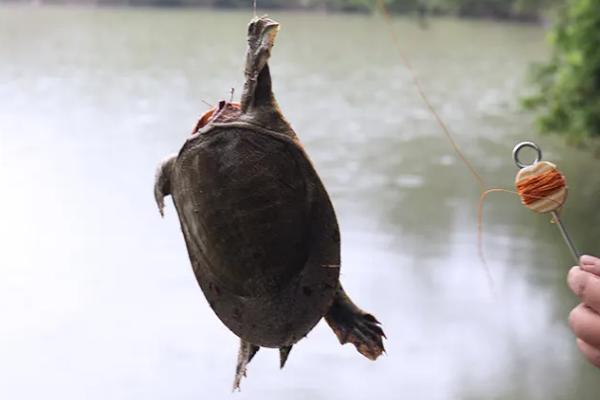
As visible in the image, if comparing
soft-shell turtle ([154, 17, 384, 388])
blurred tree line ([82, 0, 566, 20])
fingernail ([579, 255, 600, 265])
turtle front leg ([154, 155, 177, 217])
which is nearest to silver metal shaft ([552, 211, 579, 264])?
fingernail ([579, 255, 600, 265])

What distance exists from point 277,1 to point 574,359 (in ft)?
33.2

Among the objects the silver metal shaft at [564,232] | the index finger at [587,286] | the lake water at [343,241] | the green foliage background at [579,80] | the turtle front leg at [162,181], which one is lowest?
the lake water at [343,241]

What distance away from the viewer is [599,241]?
14.0 ft

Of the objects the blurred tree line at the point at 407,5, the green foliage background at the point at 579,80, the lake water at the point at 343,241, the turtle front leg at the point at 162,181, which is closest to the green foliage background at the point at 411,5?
the blurred tree line at the point at 407,5

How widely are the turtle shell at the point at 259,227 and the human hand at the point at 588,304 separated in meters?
0.30

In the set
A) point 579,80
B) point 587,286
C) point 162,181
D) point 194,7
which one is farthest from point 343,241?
point 194,7

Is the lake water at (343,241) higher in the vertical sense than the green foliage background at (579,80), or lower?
lower

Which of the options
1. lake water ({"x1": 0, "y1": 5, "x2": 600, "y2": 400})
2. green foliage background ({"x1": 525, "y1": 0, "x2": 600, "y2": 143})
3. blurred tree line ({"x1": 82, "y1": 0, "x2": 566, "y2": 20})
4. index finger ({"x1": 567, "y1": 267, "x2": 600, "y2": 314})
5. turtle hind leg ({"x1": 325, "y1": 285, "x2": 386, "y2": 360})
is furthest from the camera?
blurred tree line ({"x1": 82, "y1": 0, "x2": 566, "y2": 20})

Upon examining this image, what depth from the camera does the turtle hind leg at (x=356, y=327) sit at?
44.7 inches

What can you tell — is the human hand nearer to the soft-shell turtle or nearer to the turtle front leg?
the soft-shell turtle

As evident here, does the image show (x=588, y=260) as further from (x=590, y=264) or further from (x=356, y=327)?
(x=356, y=327)

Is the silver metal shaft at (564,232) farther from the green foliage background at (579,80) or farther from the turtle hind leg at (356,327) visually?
the green foliage background at (579,80)

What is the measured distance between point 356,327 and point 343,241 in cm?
314

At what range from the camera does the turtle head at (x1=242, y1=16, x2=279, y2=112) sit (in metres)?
1.01
